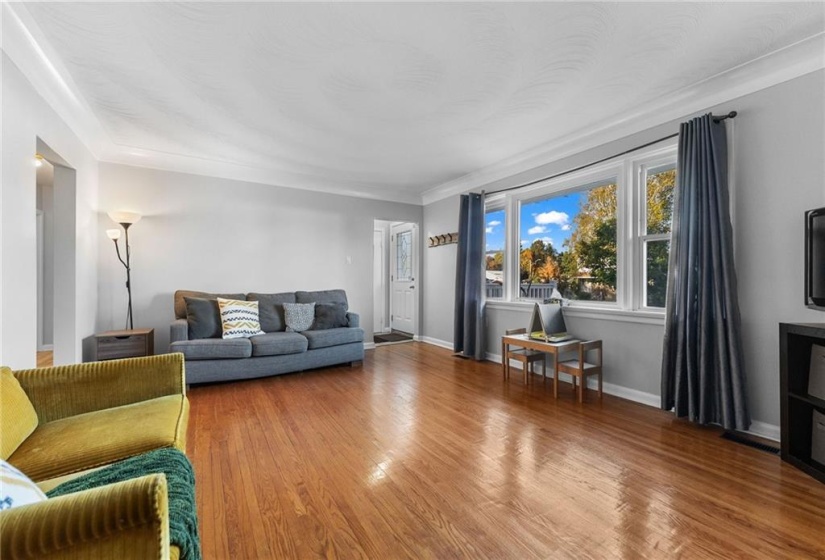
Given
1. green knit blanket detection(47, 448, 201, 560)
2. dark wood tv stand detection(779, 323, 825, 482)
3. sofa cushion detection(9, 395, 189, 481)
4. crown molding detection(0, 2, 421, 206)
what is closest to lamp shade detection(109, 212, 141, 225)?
crown molding detection(0, 2, 421, 206)

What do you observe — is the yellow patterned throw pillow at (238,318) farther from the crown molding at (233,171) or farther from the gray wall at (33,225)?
the crown molding at (233,171)

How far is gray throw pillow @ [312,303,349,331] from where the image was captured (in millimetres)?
4324

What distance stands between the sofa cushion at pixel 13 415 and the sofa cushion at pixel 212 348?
196cm

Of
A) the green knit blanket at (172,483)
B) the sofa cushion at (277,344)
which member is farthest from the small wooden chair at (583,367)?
the green knit blanket at (172,483)

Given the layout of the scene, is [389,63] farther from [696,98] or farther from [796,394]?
[796,394]

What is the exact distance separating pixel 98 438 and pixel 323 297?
342cm

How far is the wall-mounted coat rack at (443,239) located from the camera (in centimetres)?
520

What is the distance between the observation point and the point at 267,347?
144 inches

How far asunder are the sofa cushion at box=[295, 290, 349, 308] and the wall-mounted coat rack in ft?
5.45

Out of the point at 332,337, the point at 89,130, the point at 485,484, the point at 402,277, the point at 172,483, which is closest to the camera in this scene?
the point at 172,483

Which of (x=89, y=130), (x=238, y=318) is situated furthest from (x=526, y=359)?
(x=89, y=130)

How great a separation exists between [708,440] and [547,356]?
153cm

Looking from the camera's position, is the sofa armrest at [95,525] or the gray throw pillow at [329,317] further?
the gray throw pillow at [329,317]

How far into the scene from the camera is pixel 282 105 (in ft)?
9.33
